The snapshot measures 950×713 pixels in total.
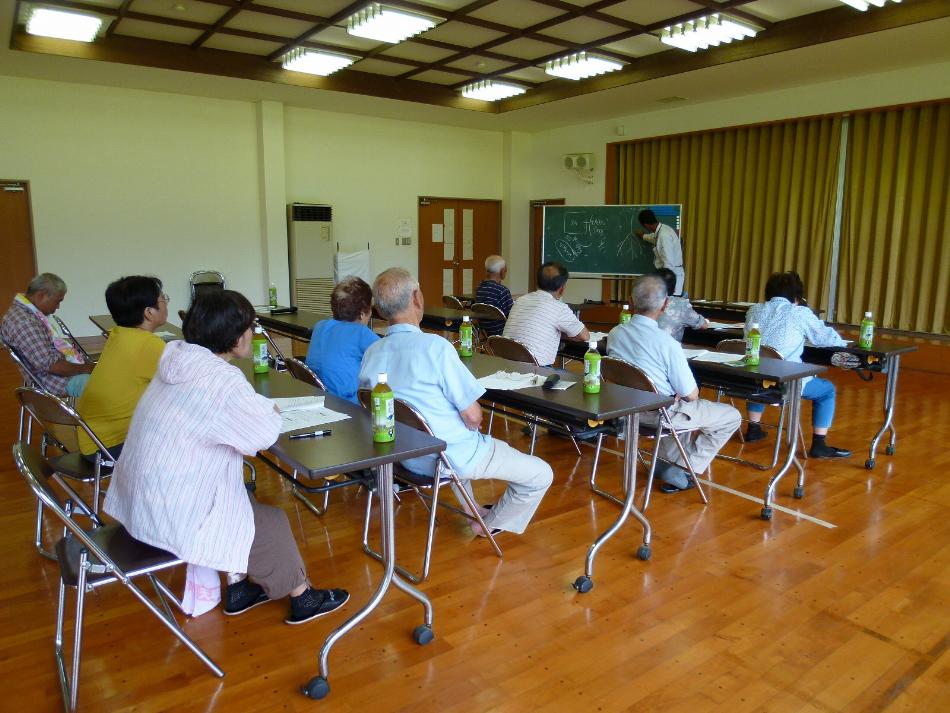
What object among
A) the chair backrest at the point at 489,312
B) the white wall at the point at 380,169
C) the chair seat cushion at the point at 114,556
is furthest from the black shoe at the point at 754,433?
the white wall at the point at 380,169

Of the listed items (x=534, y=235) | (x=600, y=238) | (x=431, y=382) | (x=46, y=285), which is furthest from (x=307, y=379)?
(x=534, y=235)

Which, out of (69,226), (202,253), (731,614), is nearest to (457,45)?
(202,253)

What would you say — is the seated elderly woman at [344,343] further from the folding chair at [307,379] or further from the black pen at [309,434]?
the black pen at [309,434]

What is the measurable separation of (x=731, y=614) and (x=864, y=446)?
8.22 ft

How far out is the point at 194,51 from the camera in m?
7.02

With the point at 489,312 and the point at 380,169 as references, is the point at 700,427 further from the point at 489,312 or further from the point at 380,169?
the point at 380,169

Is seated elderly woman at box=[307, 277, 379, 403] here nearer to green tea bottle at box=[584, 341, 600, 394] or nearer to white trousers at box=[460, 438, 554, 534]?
white trousers at box=[460, 438, 554, 534]

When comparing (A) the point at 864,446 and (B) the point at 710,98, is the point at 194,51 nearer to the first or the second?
(B) the point at 710,98

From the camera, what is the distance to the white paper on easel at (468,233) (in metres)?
11.0

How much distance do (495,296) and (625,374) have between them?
268cm

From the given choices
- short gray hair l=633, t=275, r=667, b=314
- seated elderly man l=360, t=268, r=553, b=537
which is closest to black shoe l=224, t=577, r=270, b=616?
seated elderly man l=360, t=268, r=553, b=537

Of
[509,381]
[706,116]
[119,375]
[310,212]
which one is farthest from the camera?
[310,212]

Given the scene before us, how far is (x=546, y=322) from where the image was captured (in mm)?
4129

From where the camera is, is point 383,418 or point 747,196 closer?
point 383,418
